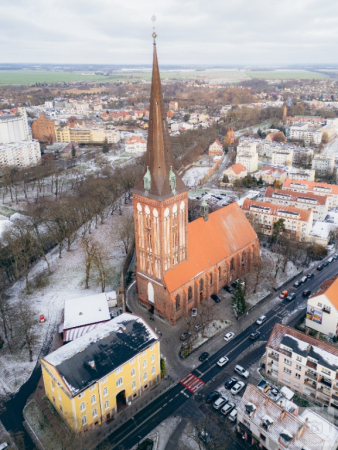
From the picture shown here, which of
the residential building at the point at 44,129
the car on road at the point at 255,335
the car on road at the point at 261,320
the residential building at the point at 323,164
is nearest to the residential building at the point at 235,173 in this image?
the residential building at the point at 323,164

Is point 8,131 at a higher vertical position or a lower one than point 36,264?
higher

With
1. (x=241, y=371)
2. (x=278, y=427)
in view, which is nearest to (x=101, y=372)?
(x=241, y=371)

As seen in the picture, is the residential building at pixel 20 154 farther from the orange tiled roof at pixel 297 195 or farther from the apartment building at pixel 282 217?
the apartment building at pixel 282 217

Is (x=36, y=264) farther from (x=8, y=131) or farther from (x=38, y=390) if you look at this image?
(x=8, y=131)

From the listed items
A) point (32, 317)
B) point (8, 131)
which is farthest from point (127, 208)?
point (8, 131)

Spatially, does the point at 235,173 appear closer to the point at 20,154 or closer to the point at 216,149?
the point at 216,149

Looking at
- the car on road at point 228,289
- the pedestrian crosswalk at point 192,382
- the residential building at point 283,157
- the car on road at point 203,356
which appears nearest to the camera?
the pedestrian crosswalk at point 192,382
